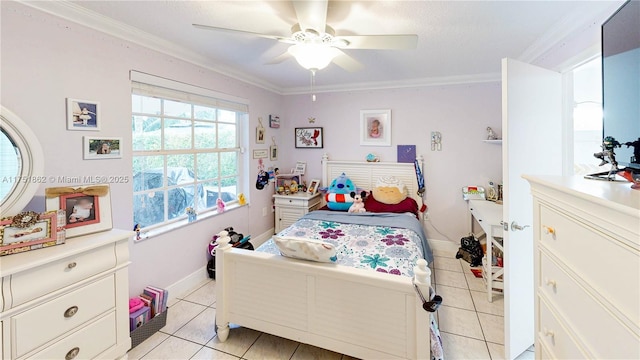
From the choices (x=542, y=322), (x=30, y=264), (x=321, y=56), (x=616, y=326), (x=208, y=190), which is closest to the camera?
(x=616, y=326)

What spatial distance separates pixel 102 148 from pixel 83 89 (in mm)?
407

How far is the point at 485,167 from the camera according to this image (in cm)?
346

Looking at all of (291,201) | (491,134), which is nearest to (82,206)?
(291,201)

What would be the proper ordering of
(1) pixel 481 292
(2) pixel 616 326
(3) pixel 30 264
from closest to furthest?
(2) pixel 616 326
(3) pixel 30 264
(1) pixel 481 292

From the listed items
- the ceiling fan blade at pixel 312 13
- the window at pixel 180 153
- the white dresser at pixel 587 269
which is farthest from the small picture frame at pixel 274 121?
the white dresser at pixel 587 269

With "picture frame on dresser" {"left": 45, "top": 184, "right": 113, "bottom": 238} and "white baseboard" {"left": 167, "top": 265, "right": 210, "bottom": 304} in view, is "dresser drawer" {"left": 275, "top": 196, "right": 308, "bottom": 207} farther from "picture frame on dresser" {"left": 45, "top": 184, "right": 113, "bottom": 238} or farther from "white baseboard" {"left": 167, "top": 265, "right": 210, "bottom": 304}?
"picture frame on dresser" {"left": 45, "top": 184, "right": 113, "bottom": 238}

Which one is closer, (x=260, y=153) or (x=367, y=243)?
(x=367, y=243)

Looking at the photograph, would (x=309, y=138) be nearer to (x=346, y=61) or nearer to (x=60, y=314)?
(x=346, y=61)

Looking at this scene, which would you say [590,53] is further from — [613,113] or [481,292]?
[481,292]

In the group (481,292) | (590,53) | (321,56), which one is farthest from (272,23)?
(481,292)

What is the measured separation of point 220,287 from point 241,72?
2.41 meters

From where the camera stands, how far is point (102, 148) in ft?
6.50

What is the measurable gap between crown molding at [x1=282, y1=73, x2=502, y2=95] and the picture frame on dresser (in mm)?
3016

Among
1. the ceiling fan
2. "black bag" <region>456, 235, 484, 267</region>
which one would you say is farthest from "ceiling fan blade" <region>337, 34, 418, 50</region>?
"black bag" <region>456, 235, 484, 267</region>
